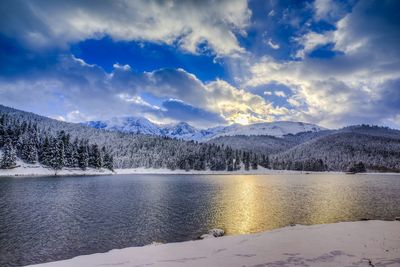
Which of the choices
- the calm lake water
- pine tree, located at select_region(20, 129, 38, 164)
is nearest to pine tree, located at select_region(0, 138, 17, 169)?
pine tree, located at select_region(20, 129, 38, 164)

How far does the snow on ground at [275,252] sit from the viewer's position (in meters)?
19.8

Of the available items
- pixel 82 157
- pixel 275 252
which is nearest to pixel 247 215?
pixel 275 252

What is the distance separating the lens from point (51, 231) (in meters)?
36.3

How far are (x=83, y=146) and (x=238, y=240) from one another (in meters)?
144

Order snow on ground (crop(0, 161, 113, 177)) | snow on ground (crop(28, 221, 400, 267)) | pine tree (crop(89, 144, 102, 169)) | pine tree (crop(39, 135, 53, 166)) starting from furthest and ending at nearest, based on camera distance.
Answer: pine tree (crop(89, 144, 102, 169)) < pine tree (crop(39, 135, 53, 166)) < snow on ground (crop(0, 161, 113, 177)) < snow on ground (crop(28, 221, 400, 267))

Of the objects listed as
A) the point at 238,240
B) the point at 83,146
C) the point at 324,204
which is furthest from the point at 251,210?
the point at 83,146

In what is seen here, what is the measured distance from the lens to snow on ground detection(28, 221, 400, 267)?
1977 cm

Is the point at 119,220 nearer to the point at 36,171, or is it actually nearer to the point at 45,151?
the point at 45,151

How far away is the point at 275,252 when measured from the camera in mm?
22141

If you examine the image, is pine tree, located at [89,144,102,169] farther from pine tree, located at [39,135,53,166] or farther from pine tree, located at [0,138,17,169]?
pine tree, located at [0,138,17,169]

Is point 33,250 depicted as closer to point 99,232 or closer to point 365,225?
point 99,232

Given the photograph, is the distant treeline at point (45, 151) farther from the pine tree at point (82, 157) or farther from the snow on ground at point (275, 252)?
the snow on ground at point (275, 252)

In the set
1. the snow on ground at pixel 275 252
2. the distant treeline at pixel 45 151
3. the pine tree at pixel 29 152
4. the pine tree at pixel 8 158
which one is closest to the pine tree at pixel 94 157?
the distant treeline at pixel 45 151

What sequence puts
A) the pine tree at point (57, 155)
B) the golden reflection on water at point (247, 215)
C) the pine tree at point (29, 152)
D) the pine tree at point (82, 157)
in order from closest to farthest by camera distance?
the golden reflection on water at point (247, 215) < the pine tree at point (57, 155) < the pine tree at point (29, 152) < the pine tree at point (82, 157)
